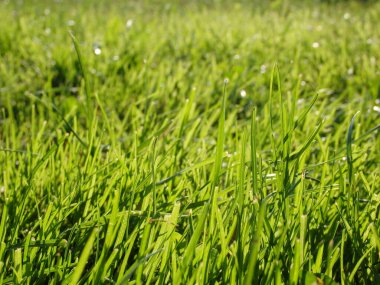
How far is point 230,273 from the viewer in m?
0.91

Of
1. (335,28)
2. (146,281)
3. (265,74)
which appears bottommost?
(146,281)

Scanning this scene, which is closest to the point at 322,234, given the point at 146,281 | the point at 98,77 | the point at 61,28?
the point at 146,281

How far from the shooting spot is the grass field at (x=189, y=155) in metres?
0.92

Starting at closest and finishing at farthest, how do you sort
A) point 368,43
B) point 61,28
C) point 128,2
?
point 368,43 → point 61,28 → point 128,2

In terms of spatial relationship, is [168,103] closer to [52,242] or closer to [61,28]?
[52,242]

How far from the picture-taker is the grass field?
92 centimetres

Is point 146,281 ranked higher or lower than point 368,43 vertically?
lower

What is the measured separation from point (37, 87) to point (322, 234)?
69.5 inches

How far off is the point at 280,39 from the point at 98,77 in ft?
4.87

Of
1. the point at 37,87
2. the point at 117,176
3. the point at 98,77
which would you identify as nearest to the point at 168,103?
the point at 98,77

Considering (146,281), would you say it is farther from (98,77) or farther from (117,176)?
(98,77)

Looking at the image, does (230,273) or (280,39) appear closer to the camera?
(230,273)

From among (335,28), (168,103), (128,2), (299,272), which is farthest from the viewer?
(128,2)

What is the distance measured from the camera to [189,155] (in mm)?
1515
